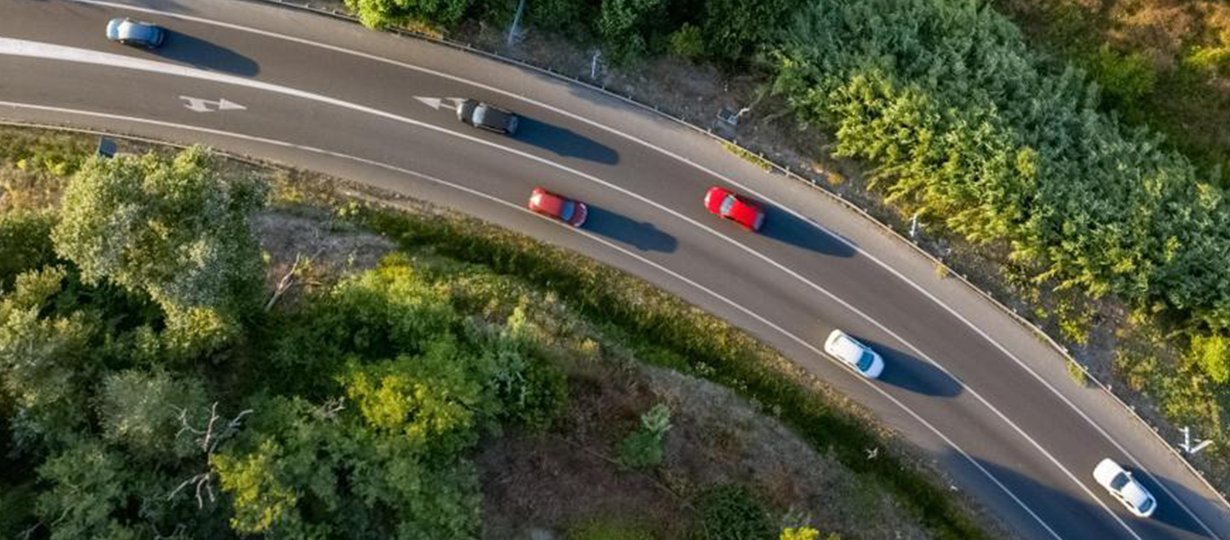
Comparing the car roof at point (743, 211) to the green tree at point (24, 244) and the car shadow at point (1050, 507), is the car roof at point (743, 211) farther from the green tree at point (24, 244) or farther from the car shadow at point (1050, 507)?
the green tree at point (24, 244)

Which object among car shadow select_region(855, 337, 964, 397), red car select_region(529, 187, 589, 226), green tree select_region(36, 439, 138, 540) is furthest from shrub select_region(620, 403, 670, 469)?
green tree select_region(36, 439, 138, 540)

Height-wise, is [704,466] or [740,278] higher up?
[740,278]

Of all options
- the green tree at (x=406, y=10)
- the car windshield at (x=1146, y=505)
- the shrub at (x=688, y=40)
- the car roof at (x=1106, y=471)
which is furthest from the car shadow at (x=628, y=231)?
the car windshield at (x=1146, y=505)

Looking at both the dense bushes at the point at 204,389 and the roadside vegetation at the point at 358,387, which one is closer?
the dense bushes at the point at 204,389

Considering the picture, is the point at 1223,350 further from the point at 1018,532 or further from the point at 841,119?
the point at 841,119

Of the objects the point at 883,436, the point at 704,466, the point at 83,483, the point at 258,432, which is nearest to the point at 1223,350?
the point at 883,436

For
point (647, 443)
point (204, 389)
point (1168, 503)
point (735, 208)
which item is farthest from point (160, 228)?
point (1168, 503)

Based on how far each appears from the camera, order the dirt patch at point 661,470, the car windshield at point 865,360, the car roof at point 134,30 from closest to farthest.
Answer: the dirt patch at point 661,470, the car roof at point 134,30, the car windshield at point 865,360
